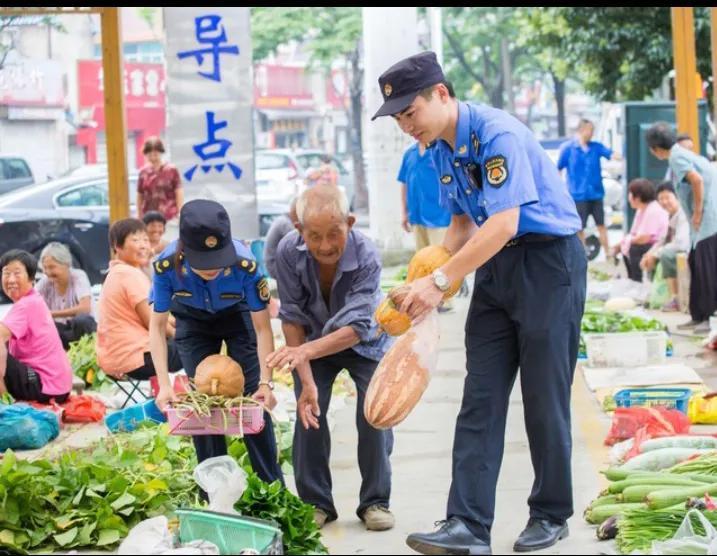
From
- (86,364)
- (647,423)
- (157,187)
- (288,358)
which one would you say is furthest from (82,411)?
(157,187)

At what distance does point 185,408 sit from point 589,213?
590 inches

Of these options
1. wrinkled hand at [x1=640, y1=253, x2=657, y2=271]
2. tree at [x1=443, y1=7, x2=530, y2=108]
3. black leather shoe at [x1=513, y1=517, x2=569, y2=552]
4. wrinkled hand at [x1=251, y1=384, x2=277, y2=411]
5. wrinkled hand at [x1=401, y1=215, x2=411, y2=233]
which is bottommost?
black leather shoe at [x1=513, y1=517, x2=569, y2=552]

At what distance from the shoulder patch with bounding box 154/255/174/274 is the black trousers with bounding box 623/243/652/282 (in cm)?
1056

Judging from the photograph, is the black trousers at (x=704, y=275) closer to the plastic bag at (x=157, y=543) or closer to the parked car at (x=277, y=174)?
the plastic bag at (x=157, y=543)

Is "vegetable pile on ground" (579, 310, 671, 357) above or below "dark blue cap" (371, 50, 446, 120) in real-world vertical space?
below

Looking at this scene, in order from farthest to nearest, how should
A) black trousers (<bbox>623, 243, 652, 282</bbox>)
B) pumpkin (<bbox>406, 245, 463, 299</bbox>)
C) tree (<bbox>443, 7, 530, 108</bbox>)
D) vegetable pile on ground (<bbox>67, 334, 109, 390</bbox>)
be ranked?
tree (<bbox>443, 7, 530, 108</bbox>) → black trousers (<bbox>623, 243, 652, 282</bbox>) → vegetable pile on ground (<bbox>67, 334, 109, 390</bbox>) → pumpkin (<bbox>406, 245, 463, 299</bbox>)

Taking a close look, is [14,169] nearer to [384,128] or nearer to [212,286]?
[212,286]

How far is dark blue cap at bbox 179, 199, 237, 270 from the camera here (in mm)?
6246

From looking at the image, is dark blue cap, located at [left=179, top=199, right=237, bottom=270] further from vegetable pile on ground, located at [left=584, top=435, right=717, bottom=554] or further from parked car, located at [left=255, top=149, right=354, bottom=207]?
parked car, located at [left=255, top=149, right=354, bottom=207]

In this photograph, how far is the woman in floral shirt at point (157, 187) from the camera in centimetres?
1517

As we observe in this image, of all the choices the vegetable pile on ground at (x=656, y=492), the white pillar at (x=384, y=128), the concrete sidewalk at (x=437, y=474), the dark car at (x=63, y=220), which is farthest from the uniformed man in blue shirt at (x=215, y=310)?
the white pillar at (x=384, y=128)

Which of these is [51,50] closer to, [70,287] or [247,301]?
[70,287]

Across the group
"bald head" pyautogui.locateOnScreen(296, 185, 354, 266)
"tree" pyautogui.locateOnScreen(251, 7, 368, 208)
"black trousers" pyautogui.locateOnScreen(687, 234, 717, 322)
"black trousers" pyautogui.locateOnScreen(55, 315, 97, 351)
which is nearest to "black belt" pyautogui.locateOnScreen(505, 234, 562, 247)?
"bald head" pyautogui.locateOnScreen(296, 185, 354, 266)

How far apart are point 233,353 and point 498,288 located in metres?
1.67
